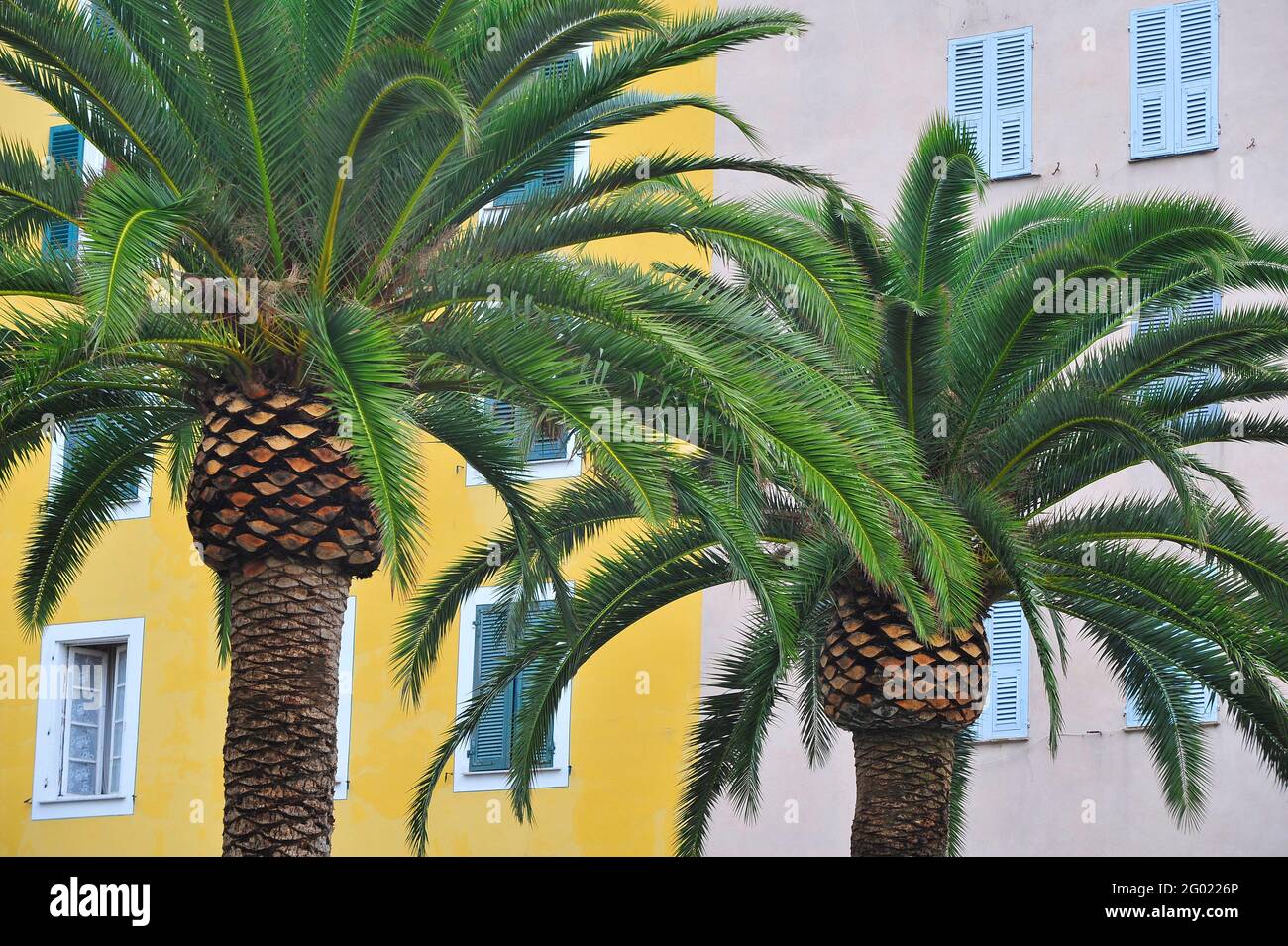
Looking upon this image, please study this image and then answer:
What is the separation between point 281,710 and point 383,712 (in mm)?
9683

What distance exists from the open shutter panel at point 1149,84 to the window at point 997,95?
101 centimetres

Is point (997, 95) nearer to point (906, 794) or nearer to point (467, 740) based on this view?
point (467, 740)

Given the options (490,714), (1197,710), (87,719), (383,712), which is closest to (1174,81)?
(1197,710)

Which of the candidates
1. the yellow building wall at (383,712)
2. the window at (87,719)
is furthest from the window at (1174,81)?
the window at (87,719)

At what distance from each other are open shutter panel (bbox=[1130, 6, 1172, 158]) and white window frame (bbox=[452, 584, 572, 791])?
717 cm

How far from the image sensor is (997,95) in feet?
71.2

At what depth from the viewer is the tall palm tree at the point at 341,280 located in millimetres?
12375

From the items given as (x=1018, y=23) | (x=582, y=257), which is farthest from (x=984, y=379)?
(x=1018, y=23)

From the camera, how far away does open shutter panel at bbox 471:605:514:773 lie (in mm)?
21812

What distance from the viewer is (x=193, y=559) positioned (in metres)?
23.5

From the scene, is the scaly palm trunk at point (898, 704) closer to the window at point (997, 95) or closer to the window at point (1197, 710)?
the window at point (1197, 710)

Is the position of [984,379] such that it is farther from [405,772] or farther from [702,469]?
[405,772]

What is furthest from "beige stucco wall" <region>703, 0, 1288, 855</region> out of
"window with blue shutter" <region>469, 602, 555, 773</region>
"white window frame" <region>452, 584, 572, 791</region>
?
"window with blue shutter" <region>469, 602, 555, 773</region>
